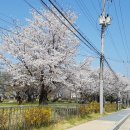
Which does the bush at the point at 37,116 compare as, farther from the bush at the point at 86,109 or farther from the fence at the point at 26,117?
the bush at the point at 86,109

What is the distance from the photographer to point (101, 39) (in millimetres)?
41219

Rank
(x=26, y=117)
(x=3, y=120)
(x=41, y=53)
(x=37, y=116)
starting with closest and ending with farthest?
(x=3, y=120) < (x=26, y=117) < (x=37, y=116) < (x=41, y=53)

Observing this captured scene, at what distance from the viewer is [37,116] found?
1723 cm

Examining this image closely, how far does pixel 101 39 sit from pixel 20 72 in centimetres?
1568

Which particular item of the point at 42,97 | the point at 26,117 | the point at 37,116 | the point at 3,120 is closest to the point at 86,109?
the point at 42,97

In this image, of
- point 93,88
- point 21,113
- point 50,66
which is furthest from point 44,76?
point 93,88

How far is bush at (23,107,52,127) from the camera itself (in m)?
16.2

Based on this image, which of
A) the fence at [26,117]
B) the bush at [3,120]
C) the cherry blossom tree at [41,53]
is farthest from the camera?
the cherry blossom tree at [41,53]

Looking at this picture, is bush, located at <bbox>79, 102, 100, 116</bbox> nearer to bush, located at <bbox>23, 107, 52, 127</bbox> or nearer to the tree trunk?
the tree trunk

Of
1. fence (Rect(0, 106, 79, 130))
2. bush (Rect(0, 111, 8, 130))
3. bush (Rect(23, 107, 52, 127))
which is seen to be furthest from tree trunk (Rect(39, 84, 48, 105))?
bush (Rect(0, 111, 8, 130))

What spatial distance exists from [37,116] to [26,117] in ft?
3.94

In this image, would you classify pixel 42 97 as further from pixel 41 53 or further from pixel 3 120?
pixel 3 120

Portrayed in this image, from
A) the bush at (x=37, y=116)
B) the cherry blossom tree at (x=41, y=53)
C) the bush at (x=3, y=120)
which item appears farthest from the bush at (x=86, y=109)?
the bush at (x=3, y=120)

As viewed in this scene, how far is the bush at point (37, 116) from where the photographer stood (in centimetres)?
1625
